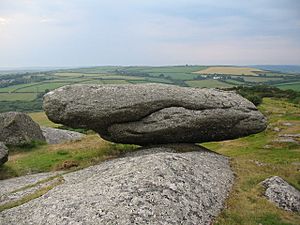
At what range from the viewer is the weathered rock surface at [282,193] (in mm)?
21078

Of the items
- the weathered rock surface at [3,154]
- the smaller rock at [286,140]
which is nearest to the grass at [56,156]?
the weathered rock surface at [3,154]

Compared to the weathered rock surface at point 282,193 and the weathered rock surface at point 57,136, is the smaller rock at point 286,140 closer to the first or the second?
the weathered rock surface at point 282,193

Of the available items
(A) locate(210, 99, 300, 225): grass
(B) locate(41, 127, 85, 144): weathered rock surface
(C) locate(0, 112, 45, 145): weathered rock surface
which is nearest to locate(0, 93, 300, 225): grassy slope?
(A) locate(210, 99, 300, 225): grass

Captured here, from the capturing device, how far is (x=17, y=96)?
164 metres

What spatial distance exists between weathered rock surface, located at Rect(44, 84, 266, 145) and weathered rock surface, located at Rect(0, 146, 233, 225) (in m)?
5.19

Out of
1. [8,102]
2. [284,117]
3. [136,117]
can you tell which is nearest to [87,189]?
[136,117]

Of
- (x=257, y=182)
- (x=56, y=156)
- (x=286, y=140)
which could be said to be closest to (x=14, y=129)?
(x=56, y=156)

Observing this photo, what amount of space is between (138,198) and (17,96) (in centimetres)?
15789

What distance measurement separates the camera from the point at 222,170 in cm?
2530

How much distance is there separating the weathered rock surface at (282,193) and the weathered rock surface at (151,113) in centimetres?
688

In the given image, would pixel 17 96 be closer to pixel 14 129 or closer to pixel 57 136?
pixel 57 136

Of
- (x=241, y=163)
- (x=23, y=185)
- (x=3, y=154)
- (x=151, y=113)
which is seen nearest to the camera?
(x=23, y=185)

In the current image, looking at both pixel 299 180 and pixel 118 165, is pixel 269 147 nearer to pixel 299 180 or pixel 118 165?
pixel 299 180

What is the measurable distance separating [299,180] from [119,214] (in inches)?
570
